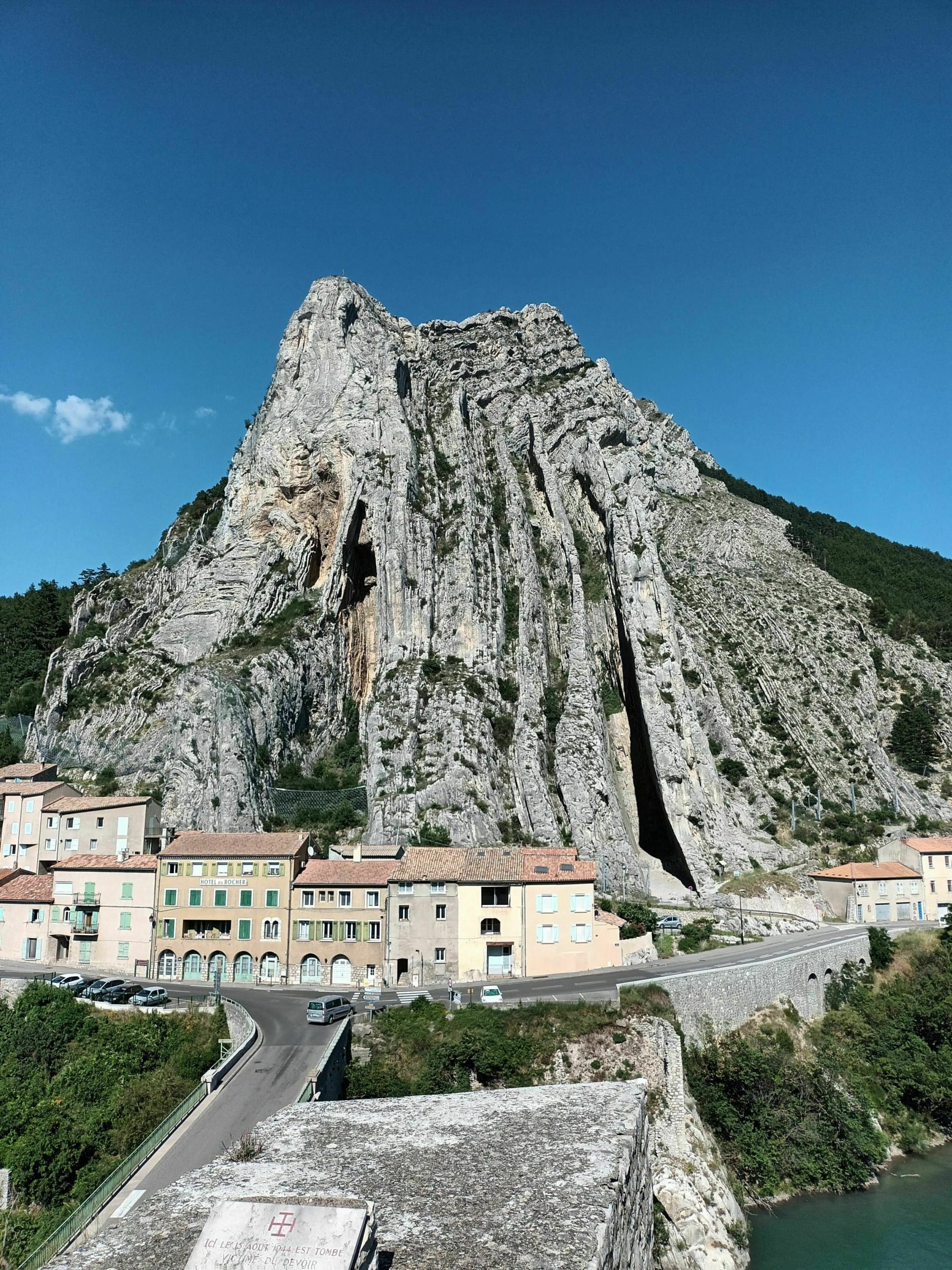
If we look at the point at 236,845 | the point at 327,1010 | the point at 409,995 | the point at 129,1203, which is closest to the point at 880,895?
the point at 409,995

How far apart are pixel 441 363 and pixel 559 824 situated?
167 ft

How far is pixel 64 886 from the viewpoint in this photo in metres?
43.9

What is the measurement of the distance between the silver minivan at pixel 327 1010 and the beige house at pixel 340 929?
658 cm

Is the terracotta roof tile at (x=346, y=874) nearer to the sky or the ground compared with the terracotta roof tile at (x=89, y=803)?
nearer to the ground

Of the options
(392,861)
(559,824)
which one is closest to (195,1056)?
(392,861)

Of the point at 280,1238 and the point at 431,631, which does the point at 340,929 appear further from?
the point at 431,631

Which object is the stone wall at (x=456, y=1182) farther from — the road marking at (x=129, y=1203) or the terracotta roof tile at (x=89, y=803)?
the terracotta roof tile at (x=89, y=803)

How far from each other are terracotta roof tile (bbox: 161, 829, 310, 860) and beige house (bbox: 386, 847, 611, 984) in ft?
19.6

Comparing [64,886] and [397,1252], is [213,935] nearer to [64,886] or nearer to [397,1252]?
[64,886]

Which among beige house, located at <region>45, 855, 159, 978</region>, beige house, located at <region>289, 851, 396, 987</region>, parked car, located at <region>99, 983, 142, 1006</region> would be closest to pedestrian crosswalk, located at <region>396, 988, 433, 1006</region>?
beige house, located at <region>289, 851, 396, 987</region>

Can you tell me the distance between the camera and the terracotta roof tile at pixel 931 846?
58.9 m

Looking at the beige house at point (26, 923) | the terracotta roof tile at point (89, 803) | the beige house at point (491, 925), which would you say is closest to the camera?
the beige house at point (491, 925)

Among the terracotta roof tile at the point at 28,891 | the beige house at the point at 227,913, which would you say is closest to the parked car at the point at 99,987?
the beige house at the point at 227,913

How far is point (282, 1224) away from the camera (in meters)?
10.0
